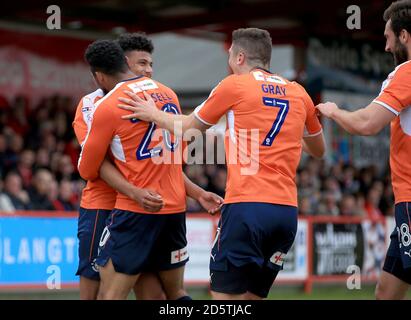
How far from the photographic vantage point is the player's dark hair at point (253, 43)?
276 inches

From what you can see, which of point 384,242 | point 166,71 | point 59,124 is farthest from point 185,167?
point 166,71

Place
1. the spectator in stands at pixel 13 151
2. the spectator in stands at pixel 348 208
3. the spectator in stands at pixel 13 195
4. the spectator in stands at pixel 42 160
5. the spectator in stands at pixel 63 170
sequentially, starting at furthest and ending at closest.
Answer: the spectator in stands at pixel 348 208 → the spectator in stands at pixel 63 170 → the spectator in stands at pixel 42 160 → the spectator in stands at pixel 13 151 → the spectator in stands at pixel 13 195

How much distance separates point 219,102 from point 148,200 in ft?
3.00

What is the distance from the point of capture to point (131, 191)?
708 centimetres

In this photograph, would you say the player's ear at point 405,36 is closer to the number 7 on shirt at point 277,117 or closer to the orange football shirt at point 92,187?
the number 7 on shirt at point 277,117

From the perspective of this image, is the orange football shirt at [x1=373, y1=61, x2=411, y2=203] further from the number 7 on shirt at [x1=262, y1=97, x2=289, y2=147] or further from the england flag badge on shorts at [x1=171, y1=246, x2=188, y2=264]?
the england flag badge on shorts at [x1=171, y1=246, x2=188, y2=264]

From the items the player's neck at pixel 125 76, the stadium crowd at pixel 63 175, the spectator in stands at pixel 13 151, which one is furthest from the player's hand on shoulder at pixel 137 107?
the spectator in stands at pixel 13 151

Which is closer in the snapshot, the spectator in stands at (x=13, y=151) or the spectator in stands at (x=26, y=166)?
the spectator in stands at (x=26, y=166)

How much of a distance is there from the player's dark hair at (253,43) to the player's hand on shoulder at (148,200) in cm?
123

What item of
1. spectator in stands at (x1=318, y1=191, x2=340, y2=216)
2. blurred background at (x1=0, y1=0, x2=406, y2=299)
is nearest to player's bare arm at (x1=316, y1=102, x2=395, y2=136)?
blurred background at (x1=0, y1=0, x2=406, y2=299)

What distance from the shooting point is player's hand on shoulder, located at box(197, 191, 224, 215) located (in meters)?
7.59

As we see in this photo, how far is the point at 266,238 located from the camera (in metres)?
6.78

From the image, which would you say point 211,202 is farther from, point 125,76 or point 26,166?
point 26,166
